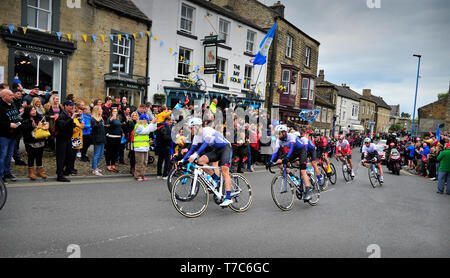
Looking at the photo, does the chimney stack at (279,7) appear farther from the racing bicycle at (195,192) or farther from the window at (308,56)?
the racing bicycle at (195,192)

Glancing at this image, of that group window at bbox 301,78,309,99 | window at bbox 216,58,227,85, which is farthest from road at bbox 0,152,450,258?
window at bbox 301,78,309,99

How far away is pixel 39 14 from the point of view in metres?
13.8

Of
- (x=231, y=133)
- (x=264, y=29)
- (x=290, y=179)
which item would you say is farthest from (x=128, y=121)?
(x=264, y=29)

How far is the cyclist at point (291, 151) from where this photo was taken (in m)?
7.60

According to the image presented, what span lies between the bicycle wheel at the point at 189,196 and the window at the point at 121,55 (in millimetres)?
12440

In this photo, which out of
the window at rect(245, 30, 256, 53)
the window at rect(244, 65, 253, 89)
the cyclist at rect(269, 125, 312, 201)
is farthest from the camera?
the window at rect(244, 65, 253, 89)

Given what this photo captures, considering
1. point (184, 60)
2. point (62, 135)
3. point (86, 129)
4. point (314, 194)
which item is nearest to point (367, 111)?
point (184, 60)

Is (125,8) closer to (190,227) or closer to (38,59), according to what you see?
(38,59)

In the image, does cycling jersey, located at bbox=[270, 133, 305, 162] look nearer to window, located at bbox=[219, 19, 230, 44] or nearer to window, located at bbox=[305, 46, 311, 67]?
window, located at bbox=[219, 19, 230, 44]

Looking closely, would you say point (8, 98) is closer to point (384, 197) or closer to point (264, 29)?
point (384, 197)

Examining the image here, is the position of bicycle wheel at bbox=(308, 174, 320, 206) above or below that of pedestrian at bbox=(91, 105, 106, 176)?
below

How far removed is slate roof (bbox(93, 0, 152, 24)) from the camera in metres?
15.8

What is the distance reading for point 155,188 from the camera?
336 inches

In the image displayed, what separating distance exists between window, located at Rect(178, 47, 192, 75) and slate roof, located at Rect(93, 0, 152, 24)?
9.10 ft
